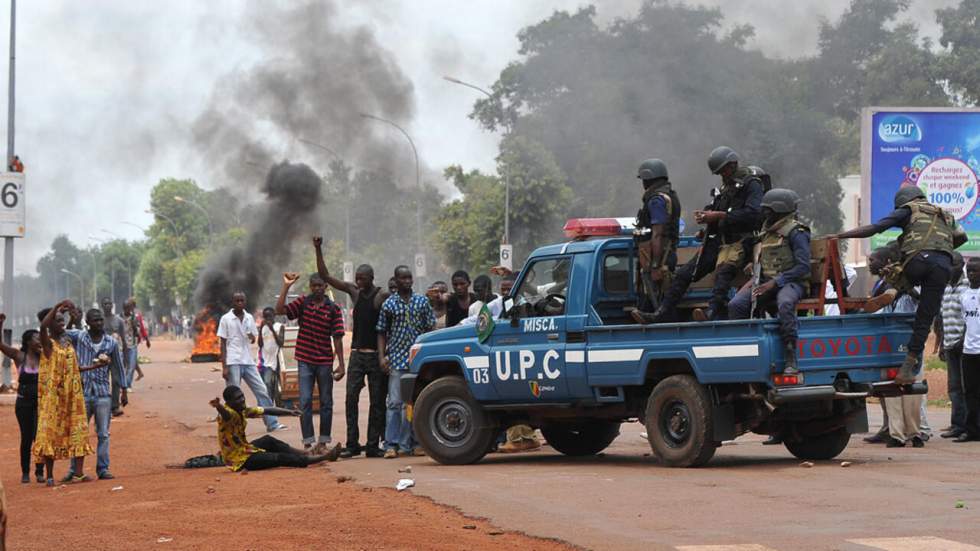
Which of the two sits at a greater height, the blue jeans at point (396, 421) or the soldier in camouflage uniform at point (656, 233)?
the soldier in camouflage uniform at point (656, 233)

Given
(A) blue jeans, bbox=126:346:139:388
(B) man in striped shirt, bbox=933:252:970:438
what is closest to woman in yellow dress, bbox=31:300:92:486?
(B) man in striped shirt, bbox=933:252:970:438

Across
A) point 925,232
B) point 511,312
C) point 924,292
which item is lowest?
point 511,312

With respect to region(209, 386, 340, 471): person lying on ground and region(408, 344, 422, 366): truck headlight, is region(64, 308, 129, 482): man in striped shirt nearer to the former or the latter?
region(209, 386, 340, 471): person lying on ground

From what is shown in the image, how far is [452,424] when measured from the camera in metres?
14.0

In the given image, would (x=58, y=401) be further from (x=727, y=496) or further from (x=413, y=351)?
(x=727, y=496)

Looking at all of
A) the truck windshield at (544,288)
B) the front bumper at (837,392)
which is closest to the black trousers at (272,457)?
the truck windshield at (544,288)

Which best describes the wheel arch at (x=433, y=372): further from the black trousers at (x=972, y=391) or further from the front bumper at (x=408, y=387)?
the black trousers at (x=972, y=391)

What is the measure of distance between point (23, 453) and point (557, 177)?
1426 inches

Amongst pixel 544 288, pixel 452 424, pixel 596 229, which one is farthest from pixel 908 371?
pixel 452 424

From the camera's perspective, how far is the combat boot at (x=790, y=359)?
11711 millimetres

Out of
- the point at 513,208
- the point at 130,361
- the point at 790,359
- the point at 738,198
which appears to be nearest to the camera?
the point at 790,359

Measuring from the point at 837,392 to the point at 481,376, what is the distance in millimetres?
3436

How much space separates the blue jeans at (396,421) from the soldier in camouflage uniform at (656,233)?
2.99m

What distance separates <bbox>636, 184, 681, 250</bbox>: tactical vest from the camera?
13016 mm
